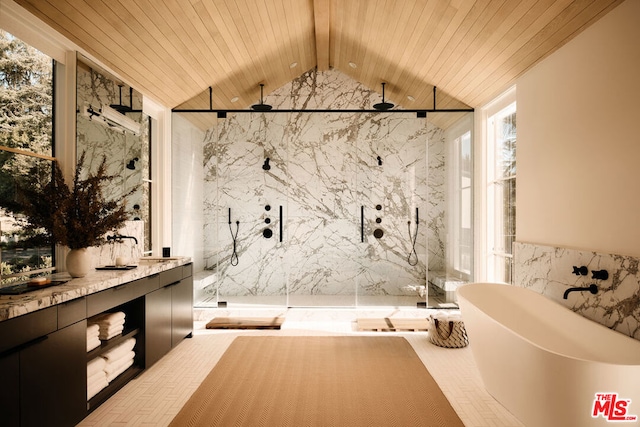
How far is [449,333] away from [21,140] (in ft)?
12.5

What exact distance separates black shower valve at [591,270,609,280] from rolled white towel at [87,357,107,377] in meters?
3.23

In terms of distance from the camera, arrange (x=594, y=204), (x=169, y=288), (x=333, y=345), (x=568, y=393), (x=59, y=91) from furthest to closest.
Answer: (x=333, y=345)
(x=169, y=288)
(x=59, y=91)
(x=594, y=204)
(x=568, y=393)

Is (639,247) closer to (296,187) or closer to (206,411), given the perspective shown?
(206,411)

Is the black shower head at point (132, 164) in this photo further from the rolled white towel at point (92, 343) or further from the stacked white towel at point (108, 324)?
the rolled white towel at point (92, 343)

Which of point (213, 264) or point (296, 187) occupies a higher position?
point (296, 187)

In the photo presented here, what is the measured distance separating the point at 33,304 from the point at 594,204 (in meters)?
3.32

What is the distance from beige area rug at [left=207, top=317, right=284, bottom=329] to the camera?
15.0 feet

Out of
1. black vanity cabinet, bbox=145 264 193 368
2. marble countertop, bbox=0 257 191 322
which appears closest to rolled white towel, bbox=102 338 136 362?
black vanity cabinet, bbox=145 264 193 368

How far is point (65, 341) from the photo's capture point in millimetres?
2119

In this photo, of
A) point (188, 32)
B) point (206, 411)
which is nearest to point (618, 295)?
point (206, 411)

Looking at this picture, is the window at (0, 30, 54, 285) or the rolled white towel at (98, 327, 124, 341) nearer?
the window at (0, 30, 54, 285)

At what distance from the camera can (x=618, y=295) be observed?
2.46m

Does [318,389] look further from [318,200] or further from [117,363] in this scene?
[318,200]

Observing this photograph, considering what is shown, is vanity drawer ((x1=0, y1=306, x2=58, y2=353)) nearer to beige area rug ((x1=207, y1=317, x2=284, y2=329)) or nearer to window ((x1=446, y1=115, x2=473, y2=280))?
beige area rug ((x1=207, y1=317, x2=284, y2=329))
